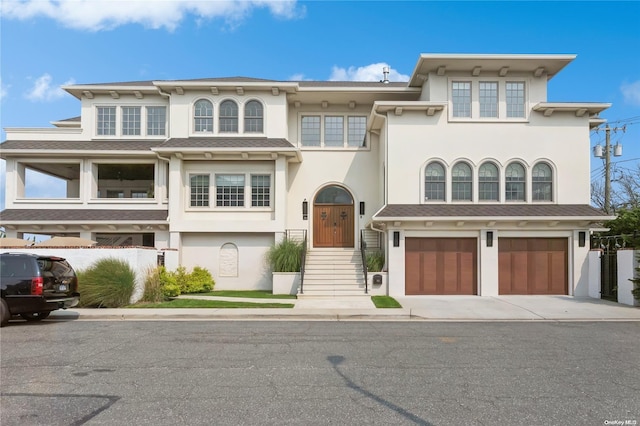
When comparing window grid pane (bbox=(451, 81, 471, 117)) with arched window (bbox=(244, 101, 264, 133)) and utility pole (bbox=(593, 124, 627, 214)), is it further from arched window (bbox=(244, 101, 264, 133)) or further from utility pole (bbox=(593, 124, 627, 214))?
utility pole (bbox=(593, 124, 627, 214))

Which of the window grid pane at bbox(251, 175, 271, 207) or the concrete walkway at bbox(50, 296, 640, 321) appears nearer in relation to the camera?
the concrete walkway at bbox(50, 296, 640, 321)

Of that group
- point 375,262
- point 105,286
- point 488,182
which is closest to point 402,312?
point 375,262

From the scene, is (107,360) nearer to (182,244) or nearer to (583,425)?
(583,425)

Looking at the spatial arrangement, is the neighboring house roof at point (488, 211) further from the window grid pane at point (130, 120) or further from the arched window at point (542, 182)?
the window grid pane at point (130, 120)

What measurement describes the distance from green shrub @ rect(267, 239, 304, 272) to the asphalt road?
8.25 meters

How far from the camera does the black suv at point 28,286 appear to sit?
Answer: 11.8m

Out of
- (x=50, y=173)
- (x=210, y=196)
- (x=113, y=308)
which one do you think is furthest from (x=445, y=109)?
(x=50, y=173)

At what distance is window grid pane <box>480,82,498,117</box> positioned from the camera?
20.6 m

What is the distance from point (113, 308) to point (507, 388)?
12.2 m

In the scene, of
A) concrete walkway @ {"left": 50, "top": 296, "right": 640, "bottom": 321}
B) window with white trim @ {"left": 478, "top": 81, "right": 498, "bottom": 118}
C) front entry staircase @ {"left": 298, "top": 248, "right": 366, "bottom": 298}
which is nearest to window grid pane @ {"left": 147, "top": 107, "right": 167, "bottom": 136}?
front entry staircase @ {"left": 298, "top": 248, "right": 366, "bottom": 298}

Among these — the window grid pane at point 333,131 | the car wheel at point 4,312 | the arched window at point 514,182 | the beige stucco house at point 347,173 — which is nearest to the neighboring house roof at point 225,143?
the beige stucco house at point 347,173

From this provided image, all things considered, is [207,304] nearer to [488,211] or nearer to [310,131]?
[310,131]

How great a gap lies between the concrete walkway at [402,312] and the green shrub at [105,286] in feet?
2.08

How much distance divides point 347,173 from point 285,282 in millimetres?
6167
